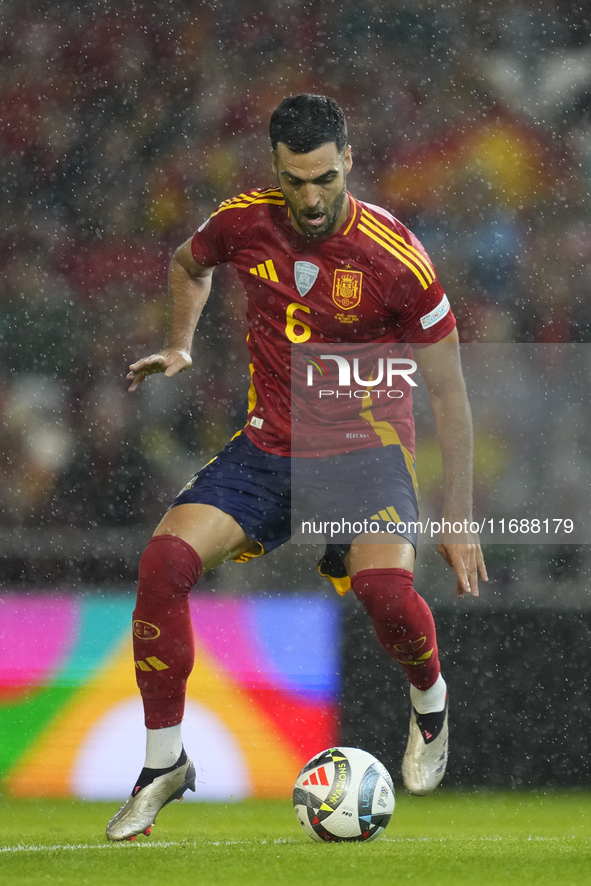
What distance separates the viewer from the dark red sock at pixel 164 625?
3.15 meters

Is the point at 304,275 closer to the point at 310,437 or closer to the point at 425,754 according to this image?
the point at 310,437

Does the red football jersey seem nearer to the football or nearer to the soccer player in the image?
the soccer player

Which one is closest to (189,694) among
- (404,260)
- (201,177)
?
(404,260)

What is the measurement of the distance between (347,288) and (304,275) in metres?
0.14

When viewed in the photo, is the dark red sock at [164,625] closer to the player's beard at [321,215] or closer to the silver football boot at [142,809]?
the silver football boot at [142,809]

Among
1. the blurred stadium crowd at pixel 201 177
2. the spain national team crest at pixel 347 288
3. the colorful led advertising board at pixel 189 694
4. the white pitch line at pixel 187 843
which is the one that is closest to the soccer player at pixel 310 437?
the spain national team crest at pixel 347 288

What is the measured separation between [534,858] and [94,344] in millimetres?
4194

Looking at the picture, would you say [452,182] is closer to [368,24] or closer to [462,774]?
[368,24]

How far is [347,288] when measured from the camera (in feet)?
11.1

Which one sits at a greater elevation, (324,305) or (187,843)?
(324,305)

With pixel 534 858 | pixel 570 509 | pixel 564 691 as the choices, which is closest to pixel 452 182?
pixel 570 509

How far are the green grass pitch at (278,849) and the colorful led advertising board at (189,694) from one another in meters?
0.14

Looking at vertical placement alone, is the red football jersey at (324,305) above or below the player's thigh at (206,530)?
above

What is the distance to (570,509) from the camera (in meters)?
6.21
